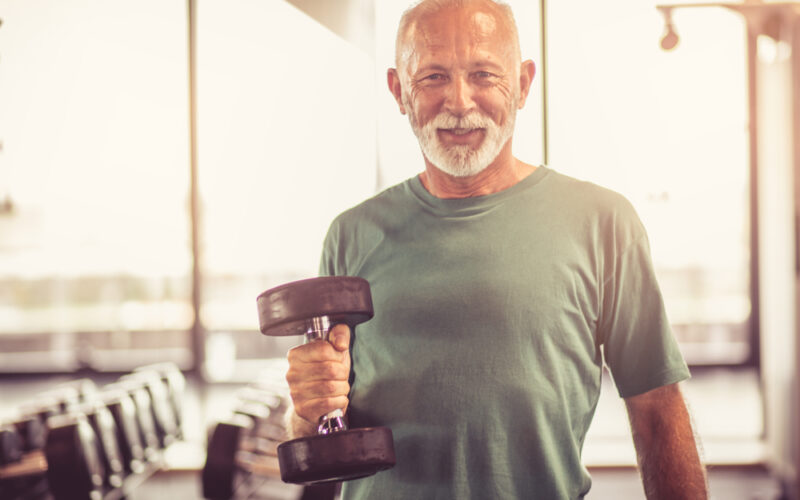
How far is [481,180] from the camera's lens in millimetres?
1176

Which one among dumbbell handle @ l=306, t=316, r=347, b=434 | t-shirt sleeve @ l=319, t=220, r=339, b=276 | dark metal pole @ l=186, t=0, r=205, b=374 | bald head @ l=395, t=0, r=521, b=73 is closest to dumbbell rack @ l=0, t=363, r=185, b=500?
dark metal pole @ l=186, t=0, r=205, b=374

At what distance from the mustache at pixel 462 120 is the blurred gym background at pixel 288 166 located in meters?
2.89

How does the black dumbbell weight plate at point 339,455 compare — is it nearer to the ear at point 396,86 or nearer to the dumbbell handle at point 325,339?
the dumbbell handle at point 325,339

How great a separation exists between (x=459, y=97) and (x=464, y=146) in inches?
3.3

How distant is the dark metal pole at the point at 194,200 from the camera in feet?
14.2

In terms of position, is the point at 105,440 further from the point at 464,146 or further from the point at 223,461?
the point at 464,146

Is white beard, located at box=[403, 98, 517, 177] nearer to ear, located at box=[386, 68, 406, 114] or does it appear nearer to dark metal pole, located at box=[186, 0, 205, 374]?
ear, located at box=[386, 68, 406, 114]

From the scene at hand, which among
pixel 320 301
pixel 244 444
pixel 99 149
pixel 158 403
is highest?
pixel 99 149

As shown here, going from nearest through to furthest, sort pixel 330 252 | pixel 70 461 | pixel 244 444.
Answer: pixel 330 252
pixel 70 461
pixel 244 444

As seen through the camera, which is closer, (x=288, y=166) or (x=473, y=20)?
(x=473, y=20)

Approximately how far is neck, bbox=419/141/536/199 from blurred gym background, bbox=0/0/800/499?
2.82 metres

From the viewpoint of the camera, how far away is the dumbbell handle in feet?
3.48

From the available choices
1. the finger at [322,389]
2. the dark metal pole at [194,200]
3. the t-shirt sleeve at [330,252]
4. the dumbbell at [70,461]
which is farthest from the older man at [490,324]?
the dark metal pole at [194,200]

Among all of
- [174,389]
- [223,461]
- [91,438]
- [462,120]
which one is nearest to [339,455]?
[462,120]
